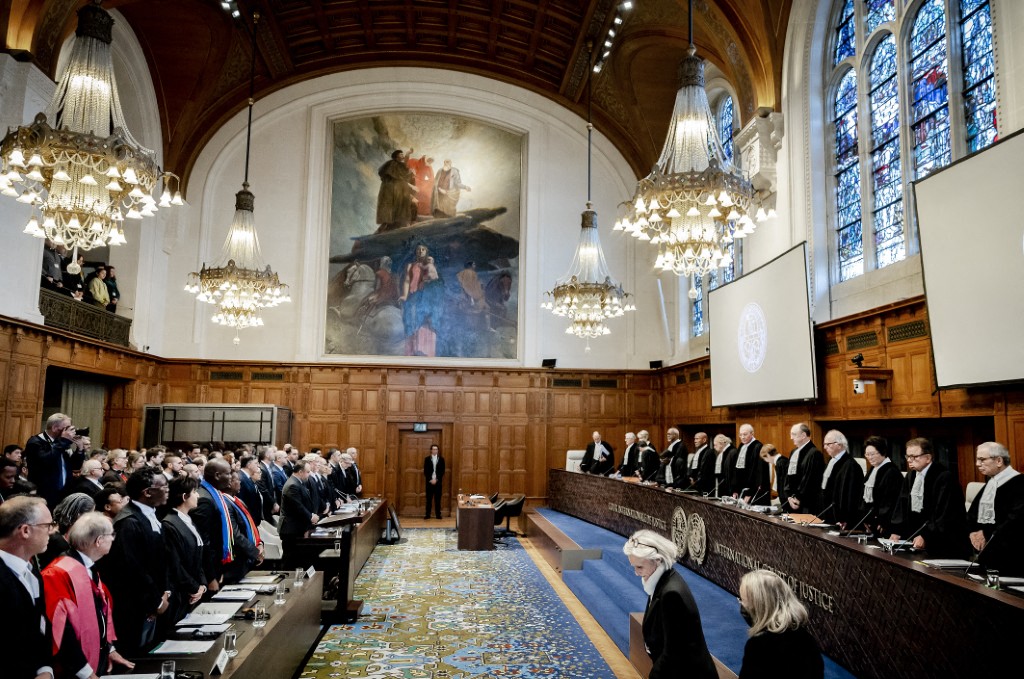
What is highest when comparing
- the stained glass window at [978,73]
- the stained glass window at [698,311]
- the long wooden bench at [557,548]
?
the stained glass window at [978,73]

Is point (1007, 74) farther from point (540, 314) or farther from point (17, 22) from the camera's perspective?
point (17, 22)

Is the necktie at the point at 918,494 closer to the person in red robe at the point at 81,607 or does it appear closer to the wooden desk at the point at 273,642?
the wooden desk at the point at 273,642

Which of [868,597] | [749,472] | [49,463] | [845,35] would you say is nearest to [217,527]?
[49,463]

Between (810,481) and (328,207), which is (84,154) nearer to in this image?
(810,481)

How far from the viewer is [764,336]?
11.2 metres

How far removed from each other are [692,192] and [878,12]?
5753mm

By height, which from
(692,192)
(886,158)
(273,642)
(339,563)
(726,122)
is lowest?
(339,563)

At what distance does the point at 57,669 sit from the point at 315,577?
121 inches

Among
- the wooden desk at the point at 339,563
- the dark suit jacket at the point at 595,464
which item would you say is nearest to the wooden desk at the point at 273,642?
the wooden desk at the point at 339,563

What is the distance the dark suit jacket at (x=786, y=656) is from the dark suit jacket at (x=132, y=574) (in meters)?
3.11

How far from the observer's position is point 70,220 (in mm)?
5910

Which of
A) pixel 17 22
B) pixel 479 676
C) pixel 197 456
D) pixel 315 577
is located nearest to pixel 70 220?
pixel 315 577

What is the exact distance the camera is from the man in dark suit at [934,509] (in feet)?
17.0

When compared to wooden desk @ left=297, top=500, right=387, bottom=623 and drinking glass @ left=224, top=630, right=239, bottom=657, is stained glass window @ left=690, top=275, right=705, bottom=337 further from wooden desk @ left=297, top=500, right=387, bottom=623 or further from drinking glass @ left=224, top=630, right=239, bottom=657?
drinking glass @ left=224, top=630, right=239, bottom=657
